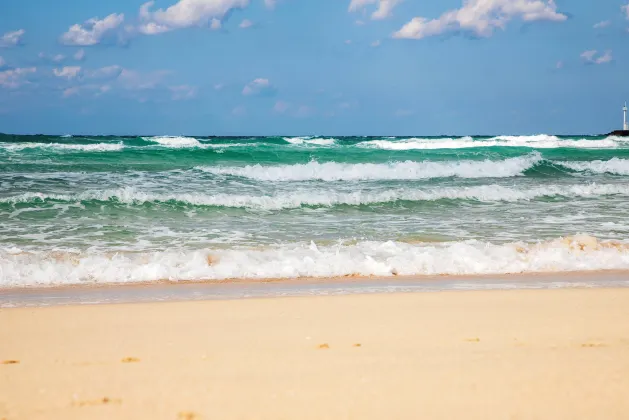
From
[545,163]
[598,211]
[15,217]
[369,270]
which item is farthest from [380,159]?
[369,270]

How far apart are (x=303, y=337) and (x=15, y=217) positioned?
8972 mm

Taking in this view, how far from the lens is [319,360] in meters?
3.71

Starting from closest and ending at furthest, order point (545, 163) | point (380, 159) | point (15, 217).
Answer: point (15, 217)
point (545, 163)
point (380, 159)

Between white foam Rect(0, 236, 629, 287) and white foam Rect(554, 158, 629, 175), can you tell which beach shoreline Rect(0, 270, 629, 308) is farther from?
white foam Rect(554, 158, 629, 175)

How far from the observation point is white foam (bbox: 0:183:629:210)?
1331cm

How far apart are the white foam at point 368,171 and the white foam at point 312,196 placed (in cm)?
455

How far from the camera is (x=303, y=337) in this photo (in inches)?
169

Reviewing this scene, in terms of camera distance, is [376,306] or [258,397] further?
[376,306]

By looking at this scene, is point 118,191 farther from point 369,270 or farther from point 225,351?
point 225,351

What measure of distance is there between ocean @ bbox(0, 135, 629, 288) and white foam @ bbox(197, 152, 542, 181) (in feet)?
0.29

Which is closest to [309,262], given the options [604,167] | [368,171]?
[368,171]

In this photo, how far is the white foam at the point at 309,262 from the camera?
23.4 feet

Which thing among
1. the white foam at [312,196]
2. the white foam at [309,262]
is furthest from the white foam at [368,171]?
the white foam at [309,262]

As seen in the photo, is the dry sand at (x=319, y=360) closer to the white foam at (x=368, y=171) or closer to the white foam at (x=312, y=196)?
the white foam at (x=312, y=196)
